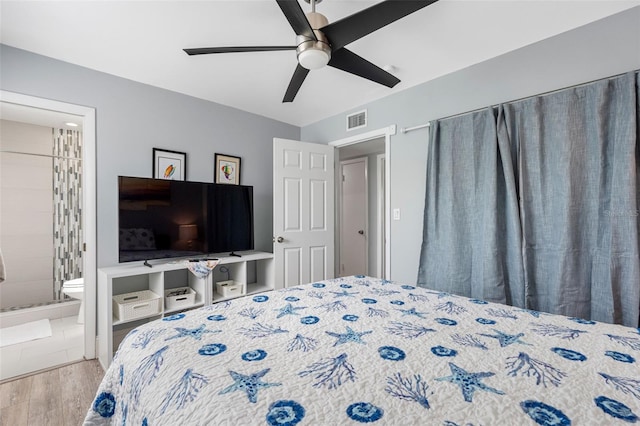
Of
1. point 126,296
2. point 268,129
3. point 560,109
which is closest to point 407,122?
point 560,109

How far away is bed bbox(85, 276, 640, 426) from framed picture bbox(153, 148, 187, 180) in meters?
1.92

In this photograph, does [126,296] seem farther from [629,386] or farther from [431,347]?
[629,386]

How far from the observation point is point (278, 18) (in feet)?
6.01

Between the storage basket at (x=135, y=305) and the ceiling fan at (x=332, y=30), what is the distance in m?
1.88

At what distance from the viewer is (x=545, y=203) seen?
2027 mm

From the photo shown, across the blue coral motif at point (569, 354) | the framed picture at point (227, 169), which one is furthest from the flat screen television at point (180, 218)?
the blue coral motif at point (569, 354)

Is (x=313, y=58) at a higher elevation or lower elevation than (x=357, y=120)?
lower

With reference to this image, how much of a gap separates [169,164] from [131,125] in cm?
44

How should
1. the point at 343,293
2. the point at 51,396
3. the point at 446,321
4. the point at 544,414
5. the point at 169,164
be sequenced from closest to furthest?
1. the point at 544,414
2. the point at 446,321
3. the point at 343,293
4. the point at 51,396
5. the point at 169,164

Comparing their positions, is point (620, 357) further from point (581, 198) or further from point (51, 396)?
point (51, 396)

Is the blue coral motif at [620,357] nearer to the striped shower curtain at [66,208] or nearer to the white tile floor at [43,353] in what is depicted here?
the white tile floor at [43,353]

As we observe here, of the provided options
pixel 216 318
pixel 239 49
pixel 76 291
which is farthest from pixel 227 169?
pixel 216 318

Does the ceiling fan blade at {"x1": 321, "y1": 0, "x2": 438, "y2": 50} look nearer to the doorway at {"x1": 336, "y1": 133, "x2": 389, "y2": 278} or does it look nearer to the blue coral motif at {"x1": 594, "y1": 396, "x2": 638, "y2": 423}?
the blue coral motif at {"x1": 594, "y1": 396, "x2": 638, "y2": 423}

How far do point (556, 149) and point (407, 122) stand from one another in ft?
4.01
